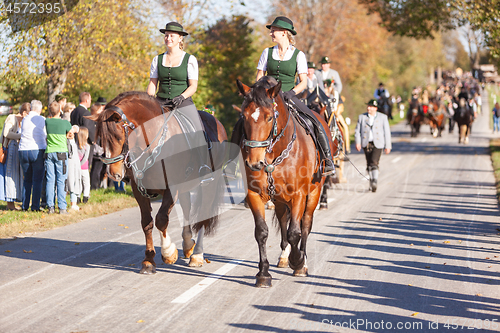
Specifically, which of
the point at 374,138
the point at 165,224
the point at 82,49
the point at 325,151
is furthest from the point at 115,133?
the point at 82,49

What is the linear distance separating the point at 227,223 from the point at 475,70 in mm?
28842

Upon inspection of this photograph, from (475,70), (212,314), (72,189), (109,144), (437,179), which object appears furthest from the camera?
(475,70)

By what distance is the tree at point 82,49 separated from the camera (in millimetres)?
15422

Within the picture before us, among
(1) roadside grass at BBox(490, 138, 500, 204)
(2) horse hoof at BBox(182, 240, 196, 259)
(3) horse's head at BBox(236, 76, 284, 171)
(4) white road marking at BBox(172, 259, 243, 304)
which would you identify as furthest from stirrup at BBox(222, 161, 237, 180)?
(1) roadside grass at BBox(490, 138, 500, 204)

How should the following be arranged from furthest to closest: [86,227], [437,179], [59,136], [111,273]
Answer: [437,179]
[59,136]
[86,227]
[111,273]

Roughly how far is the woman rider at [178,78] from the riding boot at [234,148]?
1.22 ft

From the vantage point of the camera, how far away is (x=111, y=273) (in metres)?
6.99

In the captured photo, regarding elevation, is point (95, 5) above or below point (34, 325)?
above

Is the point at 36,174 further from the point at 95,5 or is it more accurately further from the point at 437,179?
the point at 437,179

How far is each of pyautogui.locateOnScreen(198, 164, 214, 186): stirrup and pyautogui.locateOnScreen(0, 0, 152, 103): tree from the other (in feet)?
31.6

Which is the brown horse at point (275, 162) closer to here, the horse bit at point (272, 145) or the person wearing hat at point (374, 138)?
the horse bit at point (272, 145)

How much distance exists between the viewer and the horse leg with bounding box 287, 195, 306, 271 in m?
6.57

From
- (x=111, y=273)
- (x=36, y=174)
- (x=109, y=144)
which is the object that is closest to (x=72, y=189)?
(x=36, y=174)

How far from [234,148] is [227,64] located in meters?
21.4
